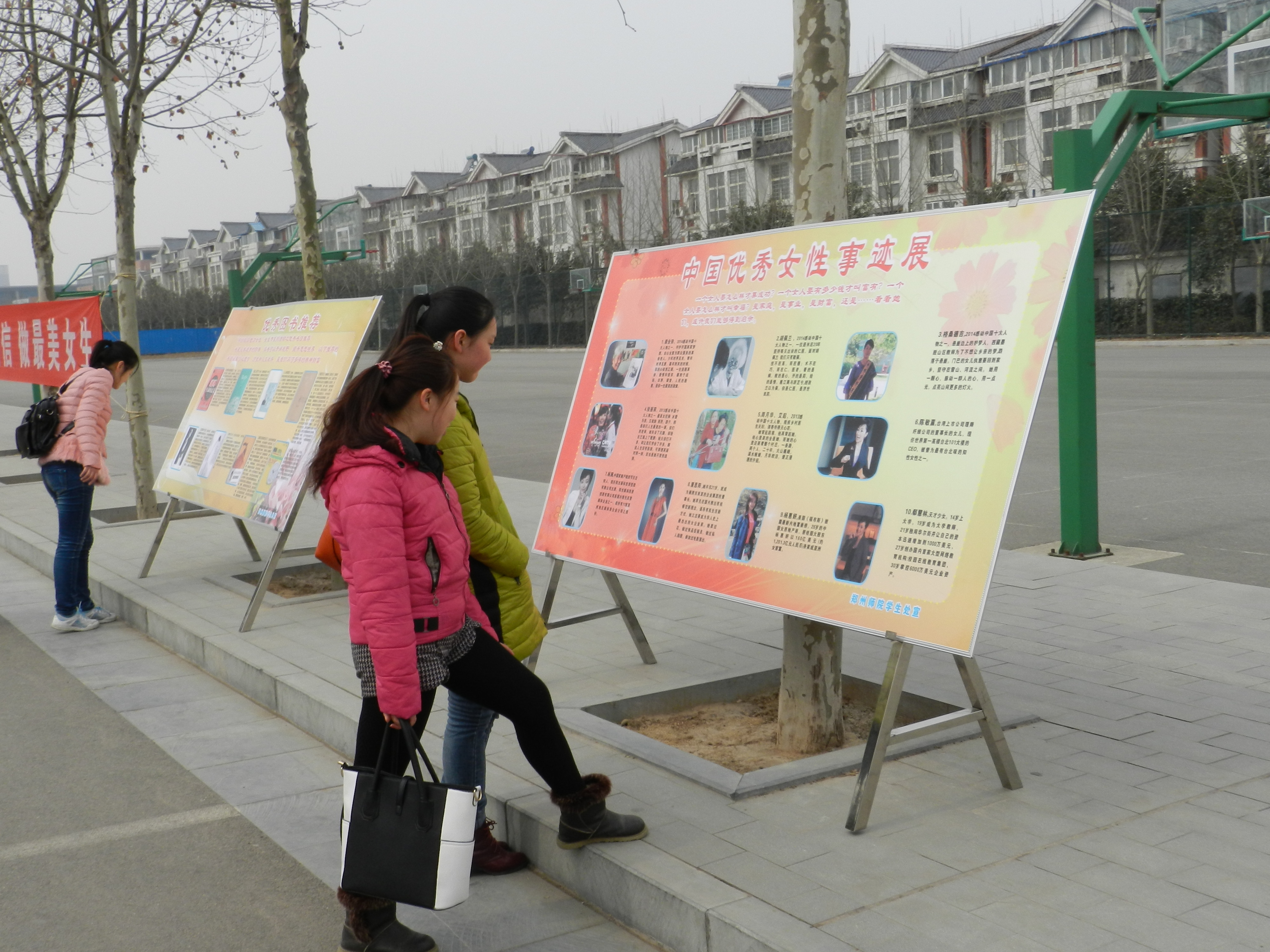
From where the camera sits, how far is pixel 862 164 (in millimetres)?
48938

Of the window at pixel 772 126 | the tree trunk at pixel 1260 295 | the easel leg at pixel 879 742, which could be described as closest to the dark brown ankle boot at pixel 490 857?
the easel leg at pixel 879 742

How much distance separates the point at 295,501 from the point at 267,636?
0.73 meters

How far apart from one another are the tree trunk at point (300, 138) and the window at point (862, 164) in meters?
40.2

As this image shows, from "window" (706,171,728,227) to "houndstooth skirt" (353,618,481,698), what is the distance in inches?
2371

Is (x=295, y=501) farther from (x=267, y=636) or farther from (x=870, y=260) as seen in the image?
(x=870, y=260)

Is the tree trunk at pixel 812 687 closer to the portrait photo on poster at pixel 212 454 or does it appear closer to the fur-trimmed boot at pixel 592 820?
the fur-trimmed boot at pixel 592 820

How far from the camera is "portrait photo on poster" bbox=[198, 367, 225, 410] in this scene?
Answer: 8.24m

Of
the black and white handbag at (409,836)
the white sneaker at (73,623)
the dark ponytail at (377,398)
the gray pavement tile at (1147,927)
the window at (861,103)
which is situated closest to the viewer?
the gray pavement tile at (1147,927)

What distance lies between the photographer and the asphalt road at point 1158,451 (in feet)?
27.4

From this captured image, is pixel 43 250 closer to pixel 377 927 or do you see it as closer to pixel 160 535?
pixel 160 535

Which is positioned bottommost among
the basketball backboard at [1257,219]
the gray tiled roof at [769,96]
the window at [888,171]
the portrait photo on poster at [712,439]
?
the portrait photo on poster at [712,439]

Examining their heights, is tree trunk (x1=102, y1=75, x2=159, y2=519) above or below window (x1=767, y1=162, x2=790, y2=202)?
below

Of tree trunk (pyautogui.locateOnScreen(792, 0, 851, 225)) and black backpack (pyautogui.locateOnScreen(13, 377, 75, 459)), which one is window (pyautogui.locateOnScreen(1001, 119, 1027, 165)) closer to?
black backpack (pyautogui.locateOnScreen(13, 377, 75, 459))

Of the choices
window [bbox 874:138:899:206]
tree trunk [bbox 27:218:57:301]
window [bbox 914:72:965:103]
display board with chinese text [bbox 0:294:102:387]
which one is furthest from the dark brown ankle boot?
window [bbox 914:72:965:103]
